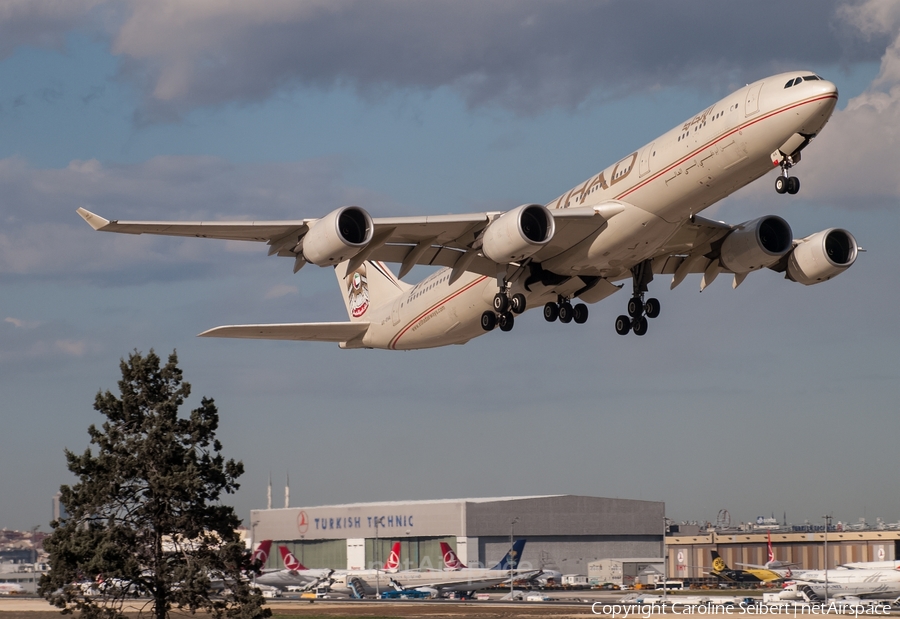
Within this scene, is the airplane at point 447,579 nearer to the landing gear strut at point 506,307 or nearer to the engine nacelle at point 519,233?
the landing gear strut at point 506,307

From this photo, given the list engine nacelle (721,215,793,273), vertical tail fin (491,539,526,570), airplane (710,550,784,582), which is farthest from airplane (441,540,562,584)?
engine nacelle (721,215,793,273)

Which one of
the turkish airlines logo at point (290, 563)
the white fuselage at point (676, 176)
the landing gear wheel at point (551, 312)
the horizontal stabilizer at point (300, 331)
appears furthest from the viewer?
the turkish airlines logo at point (290, 563)

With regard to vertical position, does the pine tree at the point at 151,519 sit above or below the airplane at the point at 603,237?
below

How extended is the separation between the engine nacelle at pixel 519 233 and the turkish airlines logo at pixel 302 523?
9532cm

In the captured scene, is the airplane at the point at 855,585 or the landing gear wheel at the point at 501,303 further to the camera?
the airplane at the point at 855,585

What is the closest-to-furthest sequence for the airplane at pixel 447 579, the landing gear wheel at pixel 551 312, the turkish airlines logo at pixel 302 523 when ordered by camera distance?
the landing gear wheel at pixel 551 312, the airplane at pixel 447 579, the turkish airlines logo at pixel 302 523

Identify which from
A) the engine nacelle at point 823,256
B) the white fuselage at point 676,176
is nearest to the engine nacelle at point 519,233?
the white fuselage at point 676,176

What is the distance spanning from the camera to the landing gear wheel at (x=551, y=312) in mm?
37594

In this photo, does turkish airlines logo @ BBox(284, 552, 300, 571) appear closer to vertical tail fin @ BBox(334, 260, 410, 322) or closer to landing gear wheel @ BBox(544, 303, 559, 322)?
vertical tail fin @ BBox(334, 260, 410, 322)

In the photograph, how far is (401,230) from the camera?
3200 cm

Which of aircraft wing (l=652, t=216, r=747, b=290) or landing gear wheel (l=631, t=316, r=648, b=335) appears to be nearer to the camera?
aircraft wing (l=652, t=216, r=747, b=290)

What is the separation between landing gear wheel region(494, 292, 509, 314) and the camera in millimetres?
34844

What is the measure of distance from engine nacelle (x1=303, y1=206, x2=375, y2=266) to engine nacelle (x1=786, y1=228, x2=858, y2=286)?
15005 millimetres

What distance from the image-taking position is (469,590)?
278 feet
